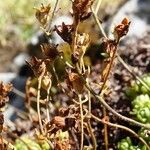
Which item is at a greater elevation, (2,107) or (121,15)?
(121,15)

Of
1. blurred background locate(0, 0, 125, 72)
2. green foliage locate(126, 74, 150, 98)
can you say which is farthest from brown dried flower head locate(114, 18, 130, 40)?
blurred background locate(0, 0, 125, 72)

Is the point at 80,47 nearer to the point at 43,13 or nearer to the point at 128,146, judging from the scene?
the point at 43,13

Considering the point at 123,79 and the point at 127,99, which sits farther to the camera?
the point at 123,79

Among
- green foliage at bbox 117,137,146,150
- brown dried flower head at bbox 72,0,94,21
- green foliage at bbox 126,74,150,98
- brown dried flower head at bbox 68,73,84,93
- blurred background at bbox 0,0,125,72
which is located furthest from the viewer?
blurred background at bbox 0,0,125,72

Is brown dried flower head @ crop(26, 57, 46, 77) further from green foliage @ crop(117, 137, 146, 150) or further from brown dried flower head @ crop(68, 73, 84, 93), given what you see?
green foliage @ crop(117, 137, 146, 150)

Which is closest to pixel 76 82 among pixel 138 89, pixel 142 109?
pixel 142 109

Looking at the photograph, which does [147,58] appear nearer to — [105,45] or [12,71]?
[105,45]

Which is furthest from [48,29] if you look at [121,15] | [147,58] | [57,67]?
[121,15]

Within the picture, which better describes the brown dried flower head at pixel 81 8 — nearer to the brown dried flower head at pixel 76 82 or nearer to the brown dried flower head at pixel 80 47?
the brown dried flower head at pixel 80 47
